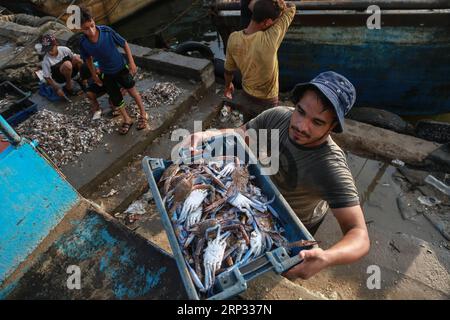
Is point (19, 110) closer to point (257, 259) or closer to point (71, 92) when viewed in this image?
point (71, 92)

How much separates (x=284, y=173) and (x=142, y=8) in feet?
Result: 46.9

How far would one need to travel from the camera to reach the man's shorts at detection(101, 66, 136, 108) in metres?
5.00

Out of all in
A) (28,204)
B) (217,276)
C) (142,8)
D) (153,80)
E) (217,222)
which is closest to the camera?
(217,276)

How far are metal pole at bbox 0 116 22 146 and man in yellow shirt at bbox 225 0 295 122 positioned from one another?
2.97 m

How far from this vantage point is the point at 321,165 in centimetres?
246

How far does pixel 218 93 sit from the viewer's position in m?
6.30

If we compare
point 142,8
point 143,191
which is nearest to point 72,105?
point 143,191

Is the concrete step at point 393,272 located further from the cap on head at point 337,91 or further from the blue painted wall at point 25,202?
the blue painted wall at point 25,202

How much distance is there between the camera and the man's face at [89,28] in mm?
4439

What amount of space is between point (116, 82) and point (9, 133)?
8.24 feet

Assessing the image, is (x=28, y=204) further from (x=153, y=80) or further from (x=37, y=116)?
(x=153, y=80)

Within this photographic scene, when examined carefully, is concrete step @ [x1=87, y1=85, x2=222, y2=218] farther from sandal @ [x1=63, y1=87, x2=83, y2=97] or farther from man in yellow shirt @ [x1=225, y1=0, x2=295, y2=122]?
sandal @ [x1=63, y1=87, x2=83, y2=97]

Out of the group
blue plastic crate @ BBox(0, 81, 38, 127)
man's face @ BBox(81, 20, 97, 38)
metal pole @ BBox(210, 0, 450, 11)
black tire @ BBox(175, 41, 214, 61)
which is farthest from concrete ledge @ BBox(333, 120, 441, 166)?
blue plastic crate @ BBox(0, 81, 38, 127)

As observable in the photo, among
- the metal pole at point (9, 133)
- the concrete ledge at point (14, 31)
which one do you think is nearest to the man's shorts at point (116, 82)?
the metal pole at point (9, 133)
